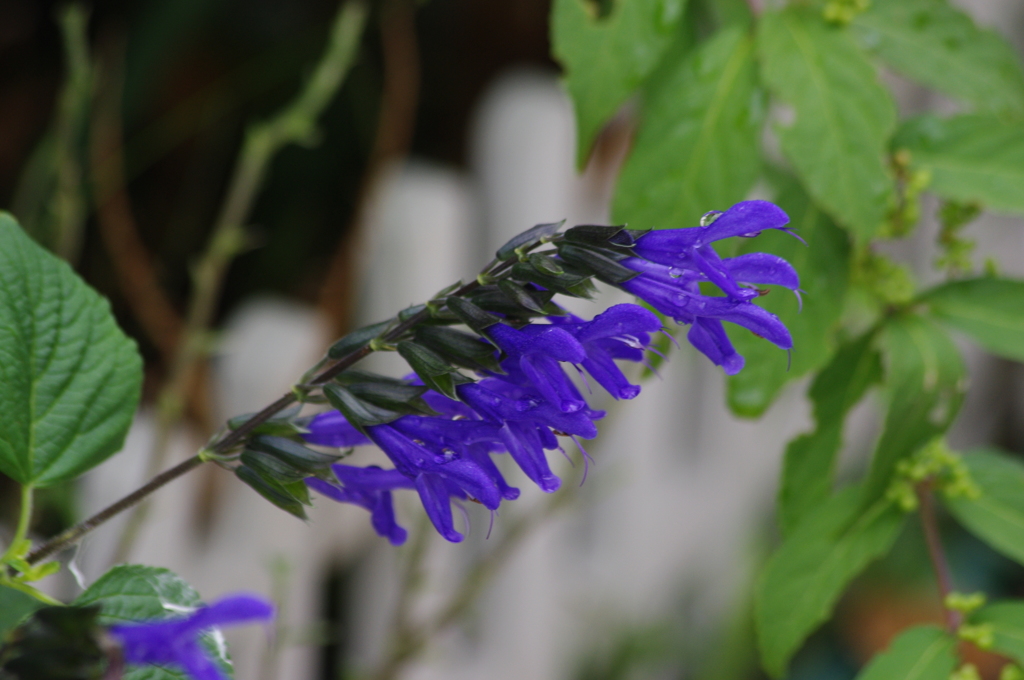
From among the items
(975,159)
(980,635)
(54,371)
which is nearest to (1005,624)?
(980,635)

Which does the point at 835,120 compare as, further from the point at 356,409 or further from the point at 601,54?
the point at 356,409

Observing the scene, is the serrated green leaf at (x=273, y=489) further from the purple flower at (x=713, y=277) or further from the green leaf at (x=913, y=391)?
the green leaf at (x=913, y=391)

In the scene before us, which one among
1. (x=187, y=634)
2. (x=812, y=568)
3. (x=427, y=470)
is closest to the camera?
(x=187, y=634)

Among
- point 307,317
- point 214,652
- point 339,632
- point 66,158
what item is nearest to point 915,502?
point 214,652

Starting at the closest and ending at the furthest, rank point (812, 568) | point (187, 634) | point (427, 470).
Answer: point (187, 634), point (427, 470), point (812, 568)

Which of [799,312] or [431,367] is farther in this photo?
[799,312]

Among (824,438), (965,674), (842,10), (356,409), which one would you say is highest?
(842,10)

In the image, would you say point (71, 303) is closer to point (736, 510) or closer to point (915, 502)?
point (915, 502)
